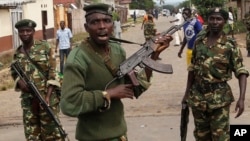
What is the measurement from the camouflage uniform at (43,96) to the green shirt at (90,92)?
2.01 m

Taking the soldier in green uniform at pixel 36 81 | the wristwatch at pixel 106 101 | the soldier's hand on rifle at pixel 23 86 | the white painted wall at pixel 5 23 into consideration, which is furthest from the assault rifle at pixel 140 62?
the white painted wall at pixel 5 23

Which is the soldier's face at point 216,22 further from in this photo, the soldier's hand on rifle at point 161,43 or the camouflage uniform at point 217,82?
the soldier's hand on rifle at point 161,43

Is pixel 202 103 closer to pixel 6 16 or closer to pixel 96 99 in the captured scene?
pixel 96 99

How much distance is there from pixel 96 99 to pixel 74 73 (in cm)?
22

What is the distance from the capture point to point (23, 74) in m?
5.40

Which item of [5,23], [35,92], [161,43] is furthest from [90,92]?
[5,23]

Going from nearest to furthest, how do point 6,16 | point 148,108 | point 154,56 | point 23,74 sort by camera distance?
point 154,56
point 23,74
point 148,108
point 6,16

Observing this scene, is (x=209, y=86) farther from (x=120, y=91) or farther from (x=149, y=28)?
(x=149, y=28)

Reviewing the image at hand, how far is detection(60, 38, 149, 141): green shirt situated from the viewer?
3.15 meters

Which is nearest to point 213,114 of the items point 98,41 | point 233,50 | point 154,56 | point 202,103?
point 202,103

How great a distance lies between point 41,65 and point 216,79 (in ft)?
6.15

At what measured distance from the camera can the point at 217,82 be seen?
4.86 m

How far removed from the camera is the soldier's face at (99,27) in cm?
324

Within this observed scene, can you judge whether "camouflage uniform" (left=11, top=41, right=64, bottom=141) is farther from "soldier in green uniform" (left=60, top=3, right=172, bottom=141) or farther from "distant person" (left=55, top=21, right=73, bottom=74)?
"distant person" (left=55, top=21, right=73, bottom=74)
